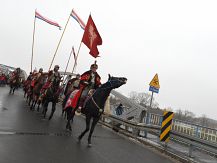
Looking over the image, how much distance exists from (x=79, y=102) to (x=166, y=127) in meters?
3.13

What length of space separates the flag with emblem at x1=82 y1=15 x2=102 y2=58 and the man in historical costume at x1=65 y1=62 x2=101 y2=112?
304cm

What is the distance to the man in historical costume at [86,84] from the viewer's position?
29.7 feet

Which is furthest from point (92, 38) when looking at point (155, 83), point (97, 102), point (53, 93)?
point (97, 102)

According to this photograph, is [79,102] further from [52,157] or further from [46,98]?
[52,157]

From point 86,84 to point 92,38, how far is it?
3.93 m

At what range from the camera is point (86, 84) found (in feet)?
29.4

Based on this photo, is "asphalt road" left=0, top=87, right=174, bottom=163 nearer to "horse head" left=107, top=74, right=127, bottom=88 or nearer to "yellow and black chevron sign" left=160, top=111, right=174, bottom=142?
"yellow and black chevron sign" left=160, top=111, right=174, bottom=142

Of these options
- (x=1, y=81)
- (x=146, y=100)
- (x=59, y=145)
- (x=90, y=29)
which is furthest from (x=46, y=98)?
(x=146, y=100)

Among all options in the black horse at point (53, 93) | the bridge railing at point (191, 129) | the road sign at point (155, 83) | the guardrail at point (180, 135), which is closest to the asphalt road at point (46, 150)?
the guardrail at point (180, 135)

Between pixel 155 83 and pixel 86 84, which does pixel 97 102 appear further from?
pixel 155 83

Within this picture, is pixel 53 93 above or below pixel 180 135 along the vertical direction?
above

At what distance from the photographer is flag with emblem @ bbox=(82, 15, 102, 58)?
39.8 ft

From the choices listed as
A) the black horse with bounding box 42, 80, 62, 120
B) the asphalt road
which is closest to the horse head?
the asphalt road

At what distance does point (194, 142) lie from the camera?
855 cm
